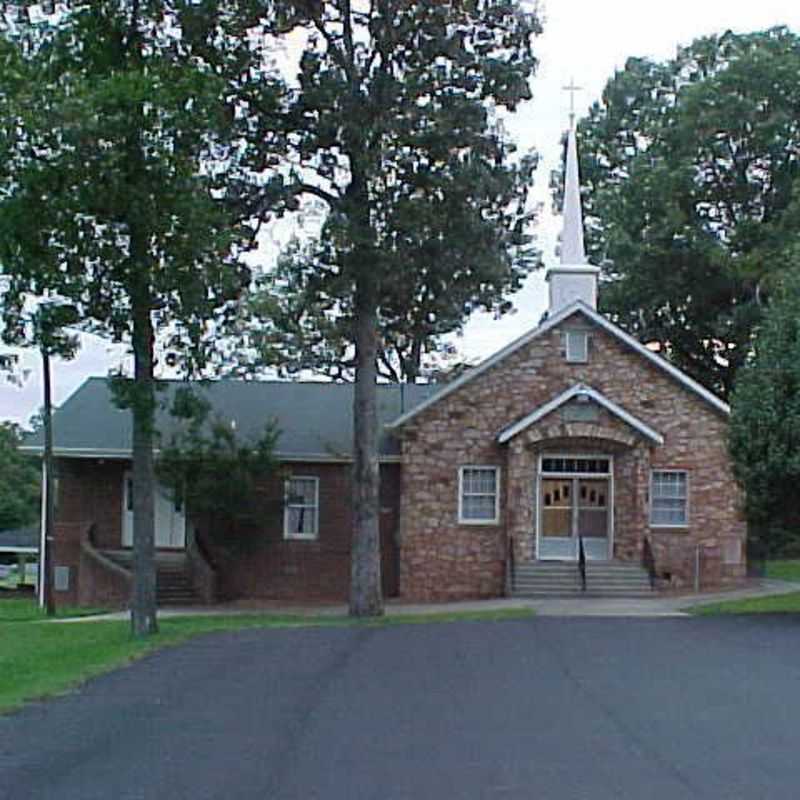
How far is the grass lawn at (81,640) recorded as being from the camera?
1808 cm

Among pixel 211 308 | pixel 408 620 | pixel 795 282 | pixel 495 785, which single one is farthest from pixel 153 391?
pixel 495 785

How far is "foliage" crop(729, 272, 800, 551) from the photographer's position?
2869cm

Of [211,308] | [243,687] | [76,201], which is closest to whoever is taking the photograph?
[243,687]

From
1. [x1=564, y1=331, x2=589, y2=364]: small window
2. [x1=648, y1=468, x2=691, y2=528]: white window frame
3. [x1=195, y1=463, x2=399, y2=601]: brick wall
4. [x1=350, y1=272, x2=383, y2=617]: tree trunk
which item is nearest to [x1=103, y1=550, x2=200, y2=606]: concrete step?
[x1=195, y1=463, x2=399, y2=601]: brick wall

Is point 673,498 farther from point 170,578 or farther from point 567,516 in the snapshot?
point 170,578

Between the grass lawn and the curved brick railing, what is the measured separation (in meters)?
1.28

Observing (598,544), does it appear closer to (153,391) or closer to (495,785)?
(153,391)

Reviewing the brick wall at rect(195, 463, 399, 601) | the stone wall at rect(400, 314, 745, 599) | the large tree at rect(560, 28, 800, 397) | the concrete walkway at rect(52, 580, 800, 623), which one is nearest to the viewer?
the concrete walkway at rect(52, 580, 800, 623)

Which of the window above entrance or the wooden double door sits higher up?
the window above entrance

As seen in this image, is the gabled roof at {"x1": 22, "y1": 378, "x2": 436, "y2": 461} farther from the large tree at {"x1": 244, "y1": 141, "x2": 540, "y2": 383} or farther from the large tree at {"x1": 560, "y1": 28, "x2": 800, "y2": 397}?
the large tree at {"x1": 560, "y1": 28, "x2": 800, "y2": 397}

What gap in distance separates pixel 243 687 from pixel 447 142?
50.9ft

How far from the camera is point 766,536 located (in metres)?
33.0

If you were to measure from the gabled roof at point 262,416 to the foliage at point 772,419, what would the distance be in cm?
1015

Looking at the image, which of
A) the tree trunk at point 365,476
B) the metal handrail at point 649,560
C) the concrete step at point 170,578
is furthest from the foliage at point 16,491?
the tree trunk at point 365,476
